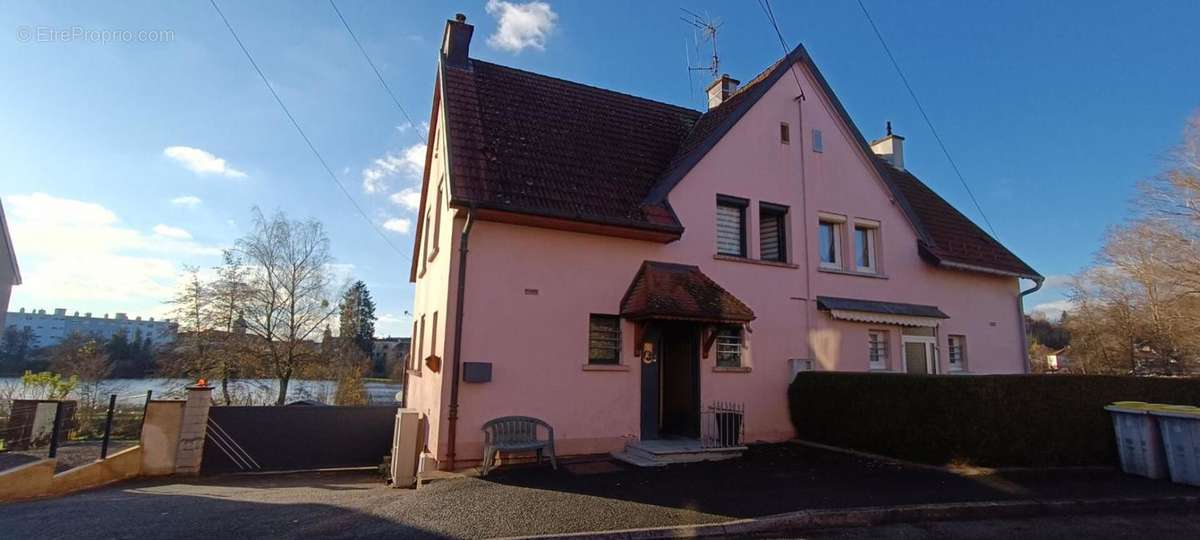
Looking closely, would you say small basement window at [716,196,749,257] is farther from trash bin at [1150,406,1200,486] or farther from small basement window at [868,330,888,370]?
trash bin at [1150,406,1200,486]

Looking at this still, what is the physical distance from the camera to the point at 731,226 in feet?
42.0

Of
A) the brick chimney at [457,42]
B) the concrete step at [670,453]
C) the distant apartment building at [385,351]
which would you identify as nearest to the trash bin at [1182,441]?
the concrete step at [670,453]

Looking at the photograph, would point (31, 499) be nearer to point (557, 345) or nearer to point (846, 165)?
point (557, 345)

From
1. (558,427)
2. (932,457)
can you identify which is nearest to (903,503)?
(932,457)

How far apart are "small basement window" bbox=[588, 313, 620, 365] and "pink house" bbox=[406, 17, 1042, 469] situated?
41 millimetres

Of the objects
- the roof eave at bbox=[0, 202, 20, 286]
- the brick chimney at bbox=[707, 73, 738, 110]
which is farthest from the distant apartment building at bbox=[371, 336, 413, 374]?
the brick chimney at bbox=[707, 73, 738, 110]

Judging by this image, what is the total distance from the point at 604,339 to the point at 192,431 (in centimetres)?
1030

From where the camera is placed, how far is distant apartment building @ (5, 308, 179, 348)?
29.6 m

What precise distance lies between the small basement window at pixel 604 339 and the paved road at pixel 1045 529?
17.8ft

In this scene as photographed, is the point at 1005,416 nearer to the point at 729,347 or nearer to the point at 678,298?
the point at 729,347

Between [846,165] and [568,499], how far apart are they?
11502 mm

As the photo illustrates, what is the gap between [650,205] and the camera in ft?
37.8

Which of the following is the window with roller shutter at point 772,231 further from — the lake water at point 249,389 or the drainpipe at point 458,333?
the lake water at point 249,389

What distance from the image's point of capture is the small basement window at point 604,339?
10750 millimetres
